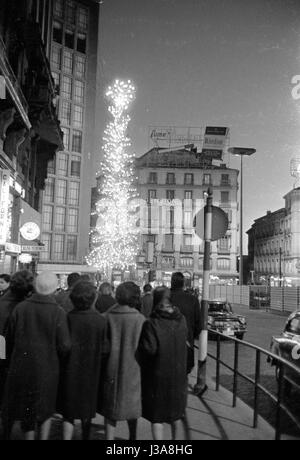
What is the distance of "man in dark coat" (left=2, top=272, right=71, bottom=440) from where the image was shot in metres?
4.58

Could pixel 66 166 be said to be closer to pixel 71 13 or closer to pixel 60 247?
pixel 60 247

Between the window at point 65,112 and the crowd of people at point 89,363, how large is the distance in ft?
182

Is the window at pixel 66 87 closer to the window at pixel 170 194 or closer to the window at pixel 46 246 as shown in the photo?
the window at pixel 46 246

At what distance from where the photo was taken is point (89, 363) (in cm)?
475

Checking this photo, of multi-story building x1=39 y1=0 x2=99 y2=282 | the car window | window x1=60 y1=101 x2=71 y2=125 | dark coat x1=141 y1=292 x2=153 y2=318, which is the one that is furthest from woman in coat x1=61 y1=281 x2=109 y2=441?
window x1=60 y1=101 x2=71 y2=125

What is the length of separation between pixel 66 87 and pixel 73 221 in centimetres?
1631

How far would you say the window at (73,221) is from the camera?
59.3 meters

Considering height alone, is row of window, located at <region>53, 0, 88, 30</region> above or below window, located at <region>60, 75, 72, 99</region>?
above

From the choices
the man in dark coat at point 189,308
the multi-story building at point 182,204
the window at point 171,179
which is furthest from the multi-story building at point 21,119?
the window at point 171,179

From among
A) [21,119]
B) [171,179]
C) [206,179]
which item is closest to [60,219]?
[171,179]

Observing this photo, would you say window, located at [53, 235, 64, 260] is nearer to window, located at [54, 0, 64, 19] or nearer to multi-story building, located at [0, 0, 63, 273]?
window, located at [54, 0, 64, 19]

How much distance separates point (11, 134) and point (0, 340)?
1538 centimetres

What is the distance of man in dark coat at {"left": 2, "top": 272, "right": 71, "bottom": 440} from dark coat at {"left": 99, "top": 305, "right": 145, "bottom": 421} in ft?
1.57

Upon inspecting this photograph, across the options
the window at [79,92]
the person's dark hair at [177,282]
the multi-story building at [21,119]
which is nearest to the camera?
the person's dark hair at [177,282]
